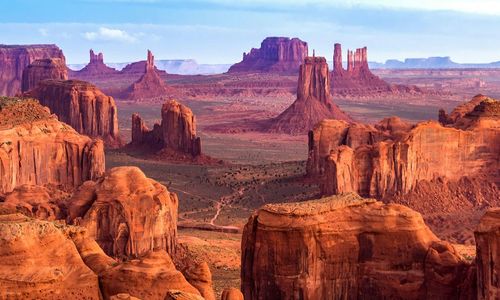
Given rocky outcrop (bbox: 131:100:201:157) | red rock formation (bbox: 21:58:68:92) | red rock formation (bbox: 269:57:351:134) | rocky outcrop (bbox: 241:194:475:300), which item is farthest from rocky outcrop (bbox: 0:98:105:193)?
red rock formation (bbox: 269:57:351:134)

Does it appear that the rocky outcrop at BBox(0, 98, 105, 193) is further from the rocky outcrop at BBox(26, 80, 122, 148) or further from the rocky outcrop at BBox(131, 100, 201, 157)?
the rocky outcrop at BBox(26, 80, 122, 148)

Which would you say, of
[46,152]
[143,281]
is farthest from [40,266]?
[46,152]

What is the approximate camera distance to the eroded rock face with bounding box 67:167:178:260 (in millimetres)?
40906

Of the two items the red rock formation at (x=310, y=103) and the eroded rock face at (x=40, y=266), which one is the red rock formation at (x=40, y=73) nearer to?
the red rock formation at (x=310, y=103)

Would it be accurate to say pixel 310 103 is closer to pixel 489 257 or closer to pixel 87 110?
pixel 87 110

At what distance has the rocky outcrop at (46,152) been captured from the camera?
62406mm

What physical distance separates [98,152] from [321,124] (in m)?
18.5

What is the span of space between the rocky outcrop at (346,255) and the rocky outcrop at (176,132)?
203 feet

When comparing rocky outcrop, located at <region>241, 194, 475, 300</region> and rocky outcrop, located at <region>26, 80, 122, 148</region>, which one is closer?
rocky outcrop, located at <region>241, 194, 475, 300</region>

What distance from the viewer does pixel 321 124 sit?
74.4m

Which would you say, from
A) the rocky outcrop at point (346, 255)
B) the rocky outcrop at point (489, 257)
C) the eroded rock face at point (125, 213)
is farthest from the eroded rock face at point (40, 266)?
the eroded rock face at point (125, 213)

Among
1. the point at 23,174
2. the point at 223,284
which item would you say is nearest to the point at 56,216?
the point at 223,284

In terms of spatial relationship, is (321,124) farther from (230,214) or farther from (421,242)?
(421,242)

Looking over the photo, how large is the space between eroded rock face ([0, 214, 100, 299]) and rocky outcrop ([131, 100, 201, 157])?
65776mm
